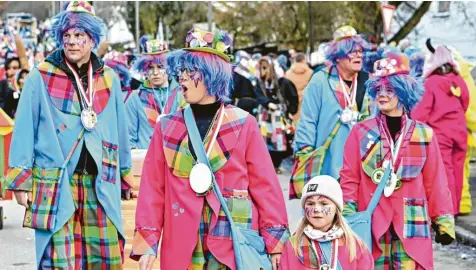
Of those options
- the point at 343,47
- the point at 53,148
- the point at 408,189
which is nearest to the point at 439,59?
the point at 343,47

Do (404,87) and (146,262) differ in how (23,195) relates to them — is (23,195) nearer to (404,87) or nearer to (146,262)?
(146,262)

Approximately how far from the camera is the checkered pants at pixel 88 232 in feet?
19.9

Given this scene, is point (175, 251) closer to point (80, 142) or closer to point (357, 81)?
point (80, 142)

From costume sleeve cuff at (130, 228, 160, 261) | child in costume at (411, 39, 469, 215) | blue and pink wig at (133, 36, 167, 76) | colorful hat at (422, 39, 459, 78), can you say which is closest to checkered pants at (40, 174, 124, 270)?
costume sleeve cuff at (130, 228, 160, 261)

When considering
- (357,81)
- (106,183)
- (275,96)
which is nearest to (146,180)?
(106,183)

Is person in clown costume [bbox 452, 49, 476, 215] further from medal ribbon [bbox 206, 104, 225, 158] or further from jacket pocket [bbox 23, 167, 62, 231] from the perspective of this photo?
medal ribbon [bbox 206, 104, 225, 158]

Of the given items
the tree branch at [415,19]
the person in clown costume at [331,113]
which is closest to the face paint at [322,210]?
the person in clown costume at [331,113]

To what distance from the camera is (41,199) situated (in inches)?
237

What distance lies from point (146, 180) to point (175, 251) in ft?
1.23

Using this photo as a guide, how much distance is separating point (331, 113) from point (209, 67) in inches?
125

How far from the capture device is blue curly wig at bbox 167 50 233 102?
5105 millimetres

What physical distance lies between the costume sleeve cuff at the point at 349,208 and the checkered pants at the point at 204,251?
49.2 inches

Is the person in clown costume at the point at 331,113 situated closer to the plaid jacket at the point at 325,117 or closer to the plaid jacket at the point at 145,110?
the plaid jacket at the point at 325,117

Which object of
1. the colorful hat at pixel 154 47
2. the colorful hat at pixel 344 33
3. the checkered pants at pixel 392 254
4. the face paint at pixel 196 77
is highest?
the colorful hat at pixel 344 33
